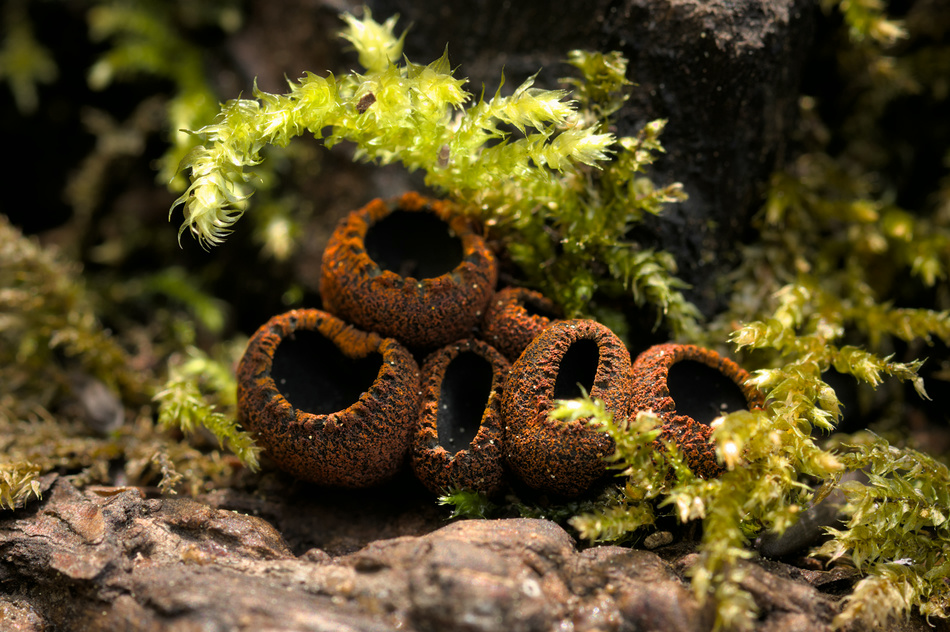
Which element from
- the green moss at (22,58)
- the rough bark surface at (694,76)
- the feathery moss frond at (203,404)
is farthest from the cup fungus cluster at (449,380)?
the green moss at (22,58)

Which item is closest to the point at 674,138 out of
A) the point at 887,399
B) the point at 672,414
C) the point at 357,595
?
the point at 672,414

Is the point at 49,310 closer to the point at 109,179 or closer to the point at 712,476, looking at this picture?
the point at 109,179

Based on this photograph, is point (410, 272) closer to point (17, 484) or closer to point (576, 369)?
point (576, 369)

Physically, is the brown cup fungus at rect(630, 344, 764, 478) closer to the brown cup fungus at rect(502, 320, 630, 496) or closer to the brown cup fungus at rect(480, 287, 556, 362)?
the brown cup fungus at rect(502, 320, 630, 496)

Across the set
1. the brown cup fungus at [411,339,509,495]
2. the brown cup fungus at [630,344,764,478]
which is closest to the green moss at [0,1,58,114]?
the brown cup fungus at [411,339,509,495]

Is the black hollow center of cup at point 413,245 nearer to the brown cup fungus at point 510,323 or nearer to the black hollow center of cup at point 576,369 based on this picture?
the brown cup fungus at point 510,323

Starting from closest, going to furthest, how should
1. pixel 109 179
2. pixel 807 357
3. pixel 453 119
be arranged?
pixel 807 357 → pixel 453 119 → pixel 109 179

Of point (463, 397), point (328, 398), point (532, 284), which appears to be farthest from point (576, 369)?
point (328, 398)
